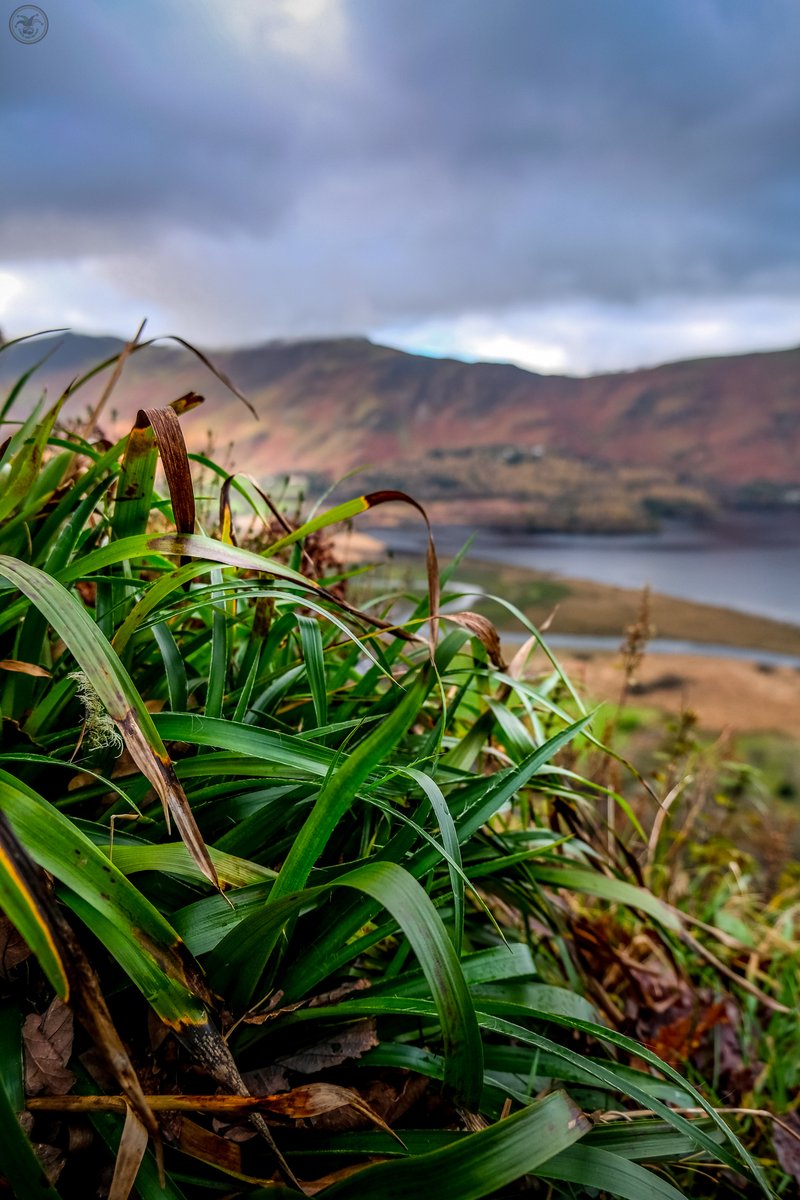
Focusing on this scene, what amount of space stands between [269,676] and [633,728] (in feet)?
9.63

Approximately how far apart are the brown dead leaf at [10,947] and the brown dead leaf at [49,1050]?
0.05 meters

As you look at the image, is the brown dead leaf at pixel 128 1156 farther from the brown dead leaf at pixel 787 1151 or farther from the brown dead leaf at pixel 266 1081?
the brown dead leaf at pixel 787 1151

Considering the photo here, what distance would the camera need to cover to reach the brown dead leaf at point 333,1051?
71cm

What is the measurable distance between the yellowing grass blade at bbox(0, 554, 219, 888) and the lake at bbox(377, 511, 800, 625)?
4860 mm

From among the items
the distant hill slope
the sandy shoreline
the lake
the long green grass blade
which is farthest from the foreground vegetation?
the distant hill slope

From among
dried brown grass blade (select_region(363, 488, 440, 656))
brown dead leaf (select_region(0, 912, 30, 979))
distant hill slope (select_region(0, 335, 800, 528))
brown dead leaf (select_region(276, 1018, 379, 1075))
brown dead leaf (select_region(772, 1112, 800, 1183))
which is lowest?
brown dead leaf (select_region(772, 1112, 800, 1183))

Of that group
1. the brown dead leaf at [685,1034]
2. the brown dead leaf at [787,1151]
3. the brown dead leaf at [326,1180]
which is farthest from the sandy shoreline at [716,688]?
the brown dead leaf at [326,1180]

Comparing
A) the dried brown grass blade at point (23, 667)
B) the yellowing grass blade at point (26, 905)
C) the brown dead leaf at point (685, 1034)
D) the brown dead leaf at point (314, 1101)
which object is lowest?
the brown dead leaf at point (685, 1034)

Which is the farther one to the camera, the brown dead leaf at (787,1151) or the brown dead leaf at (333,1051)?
the brown dead leaf at (787,1151)

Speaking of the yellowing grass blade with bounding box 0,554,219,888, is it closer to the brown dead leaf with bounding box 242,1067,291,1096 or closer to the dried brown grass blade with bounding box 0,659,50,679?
the dried brown grass blade with bounding box 0,659,50,679

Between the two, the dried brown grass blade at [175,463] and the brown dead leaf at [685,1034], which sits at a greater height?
the dried brown grass blade at [175,463]

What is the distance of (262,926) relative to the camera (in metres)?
0.64

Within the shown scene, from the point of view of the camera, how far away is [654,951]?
1445 mm

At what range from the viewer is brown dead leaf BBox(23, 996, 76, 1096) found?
0.63 m
